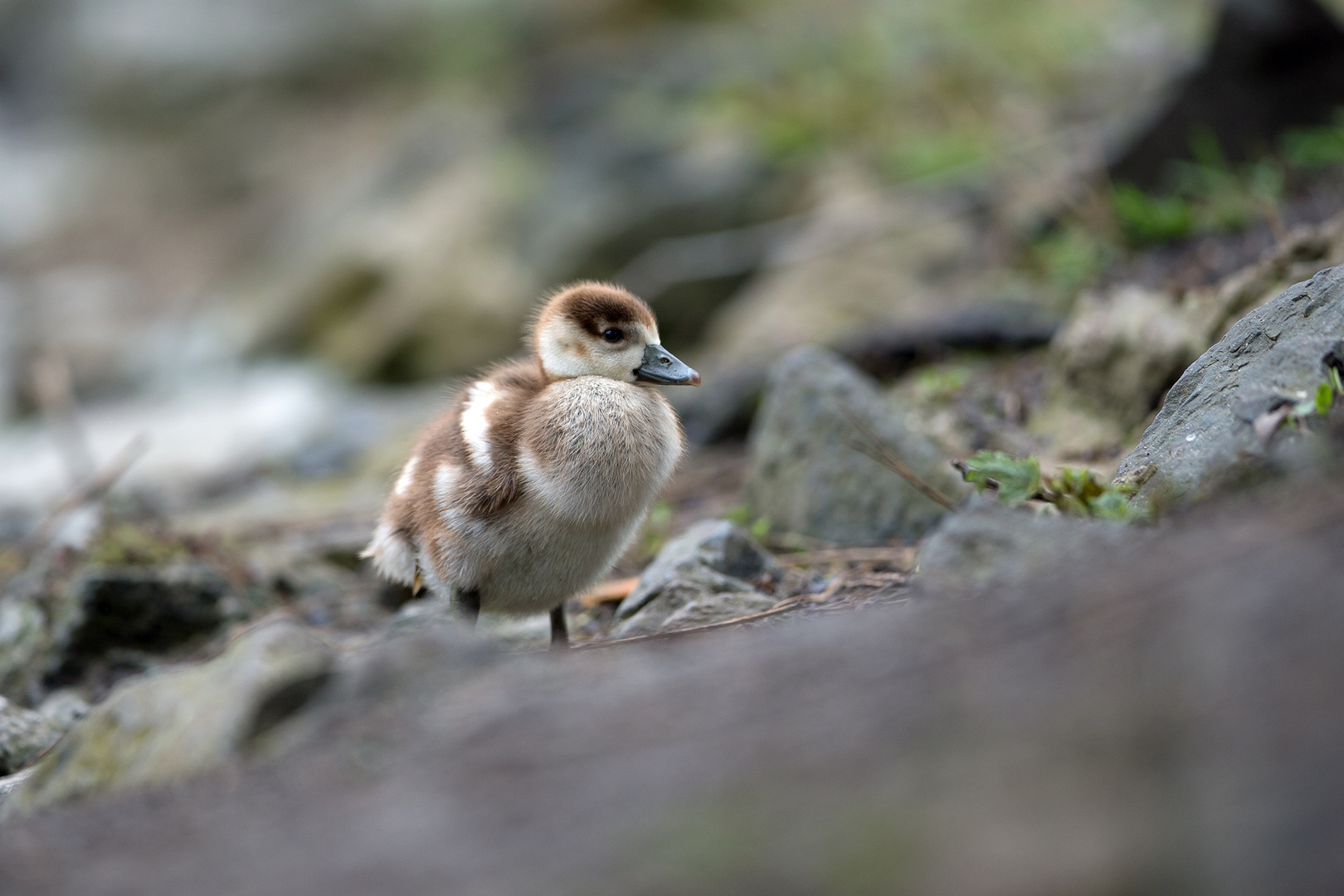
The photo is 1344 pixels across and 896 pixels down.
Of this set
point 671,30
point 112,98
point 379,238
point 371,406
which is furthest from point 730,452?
point 112,98

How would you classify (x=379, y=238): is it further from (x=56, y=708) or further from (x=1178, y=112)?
(x=56, y=708)

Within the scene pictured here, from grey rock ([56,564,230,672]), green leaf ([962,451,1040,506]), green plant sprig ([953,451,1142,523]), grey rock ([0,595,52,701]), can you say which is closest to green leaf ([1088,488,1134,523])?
green plant sprig ([953,451,1142,523])

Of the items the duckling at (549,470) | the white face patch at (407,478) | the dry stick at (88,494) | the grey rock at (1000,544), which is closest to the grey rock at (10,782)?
the duckling at (549,470)

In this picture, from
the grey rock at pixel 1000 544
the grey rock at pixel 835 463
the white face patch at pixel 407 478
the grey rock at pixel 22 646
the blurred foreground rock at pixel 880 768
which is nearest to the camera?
the blurred foreground rock at pixel 880 768

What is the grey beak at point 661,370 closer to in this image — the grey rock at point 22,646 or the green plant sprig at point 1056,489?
the green plant sprig at point 1056,489

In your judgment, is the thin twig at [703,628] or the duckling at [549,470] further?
the duckling at [549,470]
